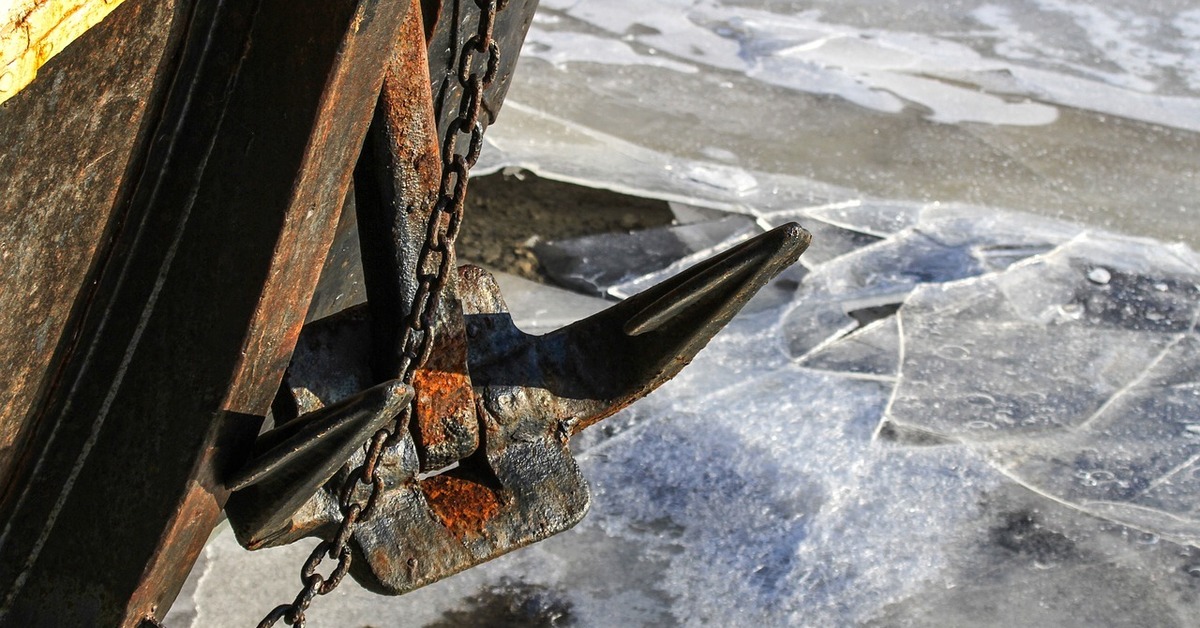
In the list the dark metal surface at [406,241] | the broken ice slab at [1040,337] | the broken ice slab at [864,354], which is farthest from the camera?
the broken ice slab at [864,354]

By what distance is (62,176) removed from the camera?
47.5 inches

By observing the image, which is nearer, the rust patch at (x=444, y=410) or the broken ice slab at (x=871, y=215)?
the rust patch at (x=444, y=410)

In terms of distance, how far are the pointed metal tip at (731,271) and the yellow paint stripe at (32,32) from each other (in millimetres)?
688

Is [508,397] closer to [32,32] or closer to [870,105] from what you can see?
[32,32]

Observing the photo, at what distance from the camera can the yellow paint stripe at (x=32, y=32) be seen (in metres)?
1.02

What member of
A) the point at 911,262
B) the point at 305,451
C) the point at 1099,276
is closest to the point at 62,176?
the point at 305,451

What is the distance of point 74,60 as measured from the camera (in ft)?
3.77

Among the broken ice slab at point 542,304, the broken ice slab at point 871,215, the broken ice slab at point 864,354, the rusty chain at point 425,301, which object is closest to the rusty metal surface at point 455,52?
the rusty chain at point 425,301

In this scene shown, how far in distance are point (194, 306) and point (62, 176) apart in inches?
7.4

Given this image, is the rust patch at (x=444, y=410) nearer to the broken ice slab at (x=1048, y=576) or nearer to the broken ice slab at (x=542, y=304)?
the broken ice slab at (x=1048, y=576)

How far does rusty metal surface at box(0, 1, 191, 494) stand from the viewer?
1.15 metres

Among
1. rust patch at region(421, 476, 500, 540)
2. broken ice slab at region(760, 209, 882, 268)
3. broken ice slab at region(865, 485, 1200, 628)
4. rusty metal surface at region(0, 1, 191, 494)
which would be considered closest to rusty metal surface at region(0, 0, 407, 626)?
rusty metal surface at region(0, 1, 191, 494)

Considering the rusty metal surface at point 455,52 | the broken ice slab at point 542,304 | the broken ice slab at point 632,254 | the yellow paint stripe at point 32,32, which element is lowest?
the broken ice slab at point 632,254

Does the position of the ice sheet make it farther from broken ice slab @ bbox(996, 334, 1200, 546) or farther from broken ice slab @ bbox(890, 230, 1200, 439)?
broken ice slab @ bbox(996, 334, 1200, 546)
